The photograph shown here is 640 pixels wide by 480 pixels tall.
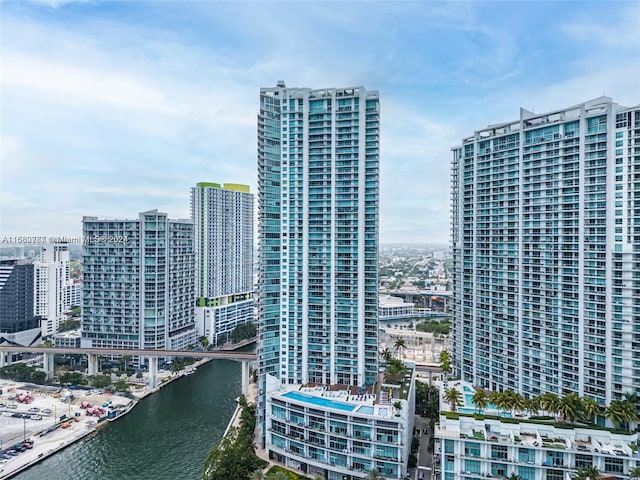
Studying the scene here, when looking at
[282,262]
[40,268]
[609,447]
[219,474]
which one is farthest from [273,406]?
[40,268]

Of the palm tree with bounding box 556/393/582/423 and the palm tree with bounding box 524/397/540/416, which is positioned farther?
the palm tree with bounding box 524/397/540/416

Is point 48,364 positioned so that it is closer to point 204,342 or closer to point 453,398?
point 204,342

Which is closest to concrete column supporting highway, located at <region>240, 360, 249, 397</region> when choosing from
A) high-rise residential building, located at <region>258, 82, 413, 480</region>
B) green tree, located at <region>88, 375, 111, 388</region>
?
high-rise residential building, located at <region>258, 82, 413, 480</region>

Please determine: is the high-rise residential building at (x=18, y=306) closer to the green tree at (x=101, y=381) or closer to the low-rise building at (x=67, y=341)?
the low-rise building at (x=67, y=341)

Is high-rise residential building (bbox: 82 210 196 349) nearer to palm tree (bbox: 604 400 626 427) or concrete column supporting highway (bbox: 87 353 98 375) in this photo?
concrete column supporting highway (bbox: 87 353 98 375)

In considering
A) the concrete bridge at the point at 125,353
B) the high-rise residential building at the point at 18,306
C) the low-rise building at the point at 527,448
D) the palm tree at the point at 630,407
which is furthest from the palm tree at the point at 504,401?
the high-rise residential building at the point at 18,306

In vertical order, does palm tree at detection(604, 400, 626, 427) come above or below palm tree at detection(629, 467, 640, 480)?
above
